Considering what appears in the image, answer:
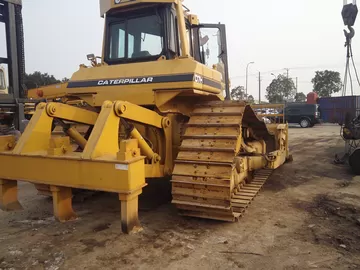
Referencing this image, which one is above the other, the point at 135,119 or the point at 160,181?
the point at 135,119

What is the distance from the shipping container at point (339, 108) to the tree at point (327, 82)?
3863 cm

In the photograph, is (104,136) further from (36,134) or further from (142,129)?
(142,129)

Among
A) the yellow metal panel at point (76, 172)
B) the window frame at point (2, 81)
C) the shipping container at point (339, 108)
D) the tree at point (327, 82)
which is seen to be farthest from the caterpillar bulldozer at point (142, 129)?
the tree at point (327, 82)

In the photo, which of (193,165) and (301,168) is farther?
(301,168)

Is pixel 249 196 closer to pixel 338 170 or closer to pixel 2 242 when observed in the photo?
pixel 2 242

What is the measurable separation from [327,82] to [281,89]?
8934mm

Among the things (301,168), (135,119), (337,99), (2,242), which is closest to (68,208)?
(2,242)

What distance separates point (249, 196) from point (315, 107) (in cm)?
2205

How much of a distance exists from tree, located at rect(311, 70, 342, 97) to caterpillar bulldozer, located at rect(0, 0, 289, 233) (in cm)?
4617

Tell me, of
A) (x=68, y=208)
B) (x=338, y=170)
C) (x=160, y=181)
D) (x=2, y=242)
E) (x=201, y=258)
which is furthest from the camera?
(x=338, y=170)

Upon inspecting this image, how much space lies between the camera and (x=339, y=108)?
33.4 ft

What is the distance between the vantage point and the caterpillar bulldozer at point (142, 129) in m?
3.36

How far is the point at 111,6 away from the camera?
4652 mm

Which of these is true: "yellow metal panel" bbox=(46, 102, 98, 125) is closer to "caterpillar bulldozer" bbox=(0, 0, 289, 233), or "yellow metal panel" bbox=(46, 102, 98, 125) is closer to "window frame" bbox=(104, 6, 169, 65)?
"caterpillar bulldozer" bbox=(0, 0, 289, 233)
